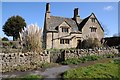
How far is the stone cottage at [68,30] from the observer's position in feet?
117

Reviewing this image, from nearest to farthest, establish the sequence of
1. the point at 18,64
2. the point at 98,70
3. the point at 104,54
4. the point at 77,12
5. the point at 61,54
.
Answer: the point at 98,70 < the point at 18,64 < the point at 61,54 < the point at 104,54 < the point at 77,12

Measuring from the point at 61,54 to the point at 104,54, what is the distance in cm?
476

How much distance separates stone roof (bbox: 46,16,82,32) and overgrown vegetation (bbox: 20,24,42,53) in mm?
20284

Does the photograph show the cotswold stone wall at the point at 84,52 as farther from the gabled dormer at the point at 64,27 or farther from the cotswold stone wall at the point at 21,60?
the gabled dormer at the point at 64,27

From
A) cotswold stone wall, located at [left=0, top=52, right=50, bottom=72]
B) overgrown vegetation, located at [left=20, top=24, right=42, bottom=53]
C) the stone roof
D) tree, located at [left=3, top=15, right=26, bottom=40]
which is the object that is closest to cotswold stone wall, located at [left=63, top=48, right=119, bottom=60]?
cotswold stone wall, located at [left=0, top=52, right=50, bottom=72]

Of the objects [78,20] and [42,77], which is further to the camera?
[78,20]

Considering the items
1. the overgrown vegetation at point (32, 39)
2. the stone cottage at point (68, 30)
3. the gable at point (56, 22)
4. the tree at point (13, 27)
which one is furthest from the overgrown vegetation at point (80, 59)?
the tree at point (13, 27)

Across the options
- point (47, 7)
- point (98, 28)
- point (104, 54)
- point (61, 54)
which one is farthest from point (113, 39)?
point (61, 54)

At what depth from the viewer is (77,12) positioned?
4019 centimetres

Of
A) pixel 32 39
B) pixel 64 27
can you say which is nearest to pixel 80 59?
pixel 32 39

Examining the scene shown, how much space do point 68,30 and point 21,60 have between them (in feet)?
81.0

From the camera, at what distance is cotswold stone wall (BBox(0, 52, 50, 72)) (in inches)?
494

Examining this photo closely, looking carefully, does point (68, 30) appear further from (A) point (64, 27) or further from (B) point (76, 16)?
(B) point (76, 16)

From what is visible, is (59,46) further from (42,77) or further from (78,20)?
(42,77)
